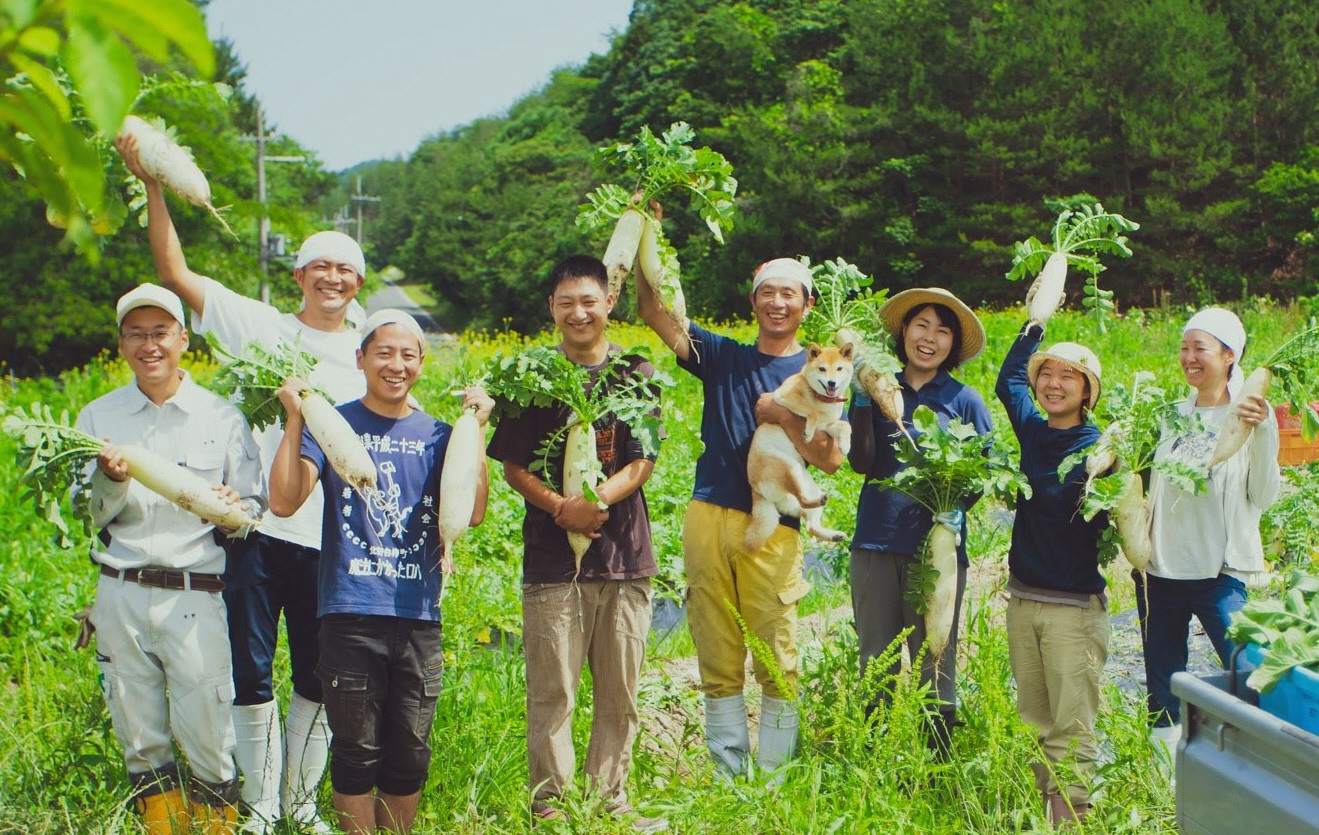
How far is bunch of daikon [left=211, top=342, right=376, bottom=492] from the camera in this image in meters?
3.27

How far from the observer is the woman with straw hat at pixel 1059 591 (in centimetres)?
362

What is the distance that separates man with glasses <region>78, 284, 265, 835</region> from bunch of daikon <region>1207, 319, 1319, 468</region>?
130 inches

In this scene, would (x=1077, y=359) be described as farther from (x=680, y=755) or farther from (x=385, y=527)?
(x=385, y=527)

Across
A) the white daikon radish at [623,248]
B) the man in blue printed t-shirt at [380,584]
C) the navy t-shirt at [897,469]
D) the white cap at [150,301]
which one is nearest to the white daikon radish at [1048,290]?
the navy t-shirt at [897,469]

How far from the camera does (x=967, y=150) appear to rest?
2905 cm

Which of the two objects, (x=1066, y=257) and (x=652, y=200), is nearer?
(x=652, y=200)

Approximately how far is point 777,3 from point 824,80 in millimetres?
9719

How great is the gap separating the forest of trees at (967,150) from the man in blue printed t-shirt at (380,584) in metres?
12.0

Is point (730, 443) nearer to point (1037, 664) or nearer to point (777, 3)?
point (1037, 664)

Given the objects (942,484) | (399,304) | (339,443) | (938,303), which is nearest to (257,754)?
(339,443)

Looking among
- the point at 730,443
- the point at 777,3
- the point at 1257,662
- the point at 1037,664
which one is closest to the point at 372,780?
the point at 730,443

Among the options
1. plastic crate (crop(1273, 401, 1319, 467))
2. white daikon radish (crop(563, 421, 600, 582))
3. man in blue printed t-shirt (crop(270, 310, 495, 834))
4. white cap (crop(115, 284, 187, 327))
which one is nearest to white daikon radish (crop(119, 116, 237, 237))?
white cap (crop(115, 284, 187, 327))

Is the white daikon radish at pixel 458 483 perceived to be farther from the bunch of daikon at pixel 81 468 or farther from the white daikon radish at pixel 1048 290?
the white daikon radish at pixel 1048 290

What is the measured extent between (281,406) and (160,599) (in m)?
0.71
